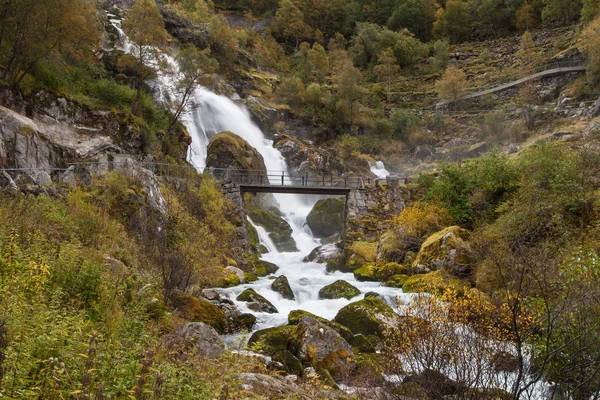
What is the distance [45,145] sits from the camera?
1688 cm

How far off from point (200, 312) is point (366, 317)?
4316 mm

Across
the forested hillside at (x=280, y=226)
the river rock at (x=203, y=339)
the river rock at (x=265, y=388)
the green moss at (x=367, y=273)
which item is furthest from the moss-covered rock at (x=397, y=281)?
the river rock at (x=265, y=388)

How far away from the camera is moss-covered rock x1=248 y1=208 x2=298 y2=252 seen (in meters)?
29.0

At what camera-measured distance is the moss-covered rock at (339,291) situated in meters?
16.1

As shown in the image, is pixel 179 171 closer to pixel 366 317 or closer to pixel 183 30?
pixel 366 317

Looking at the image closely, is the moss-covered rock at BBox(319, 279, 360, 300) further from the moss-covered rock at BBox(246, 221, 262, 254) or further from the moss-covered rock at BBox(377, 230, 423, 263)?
the moss-covered rock at BBox(246, 221, 262, 254)

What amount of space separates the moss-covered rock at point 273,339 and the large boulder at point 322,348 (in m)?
0.26

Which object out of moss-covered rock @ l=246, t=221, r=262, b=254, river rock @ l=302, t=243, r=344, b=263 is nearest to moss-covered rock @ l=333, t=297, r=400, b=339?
river rock @ l=302, t=243, r=344, b=263

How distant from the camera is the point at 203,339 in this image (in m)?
7.96

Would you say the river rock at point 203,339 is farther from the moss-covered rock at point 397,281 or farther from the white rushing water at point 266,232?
the moss-covered rock at point 397,281

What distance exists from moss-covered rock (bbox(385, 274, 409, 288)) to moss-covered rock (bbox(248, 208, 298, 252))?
11219mm

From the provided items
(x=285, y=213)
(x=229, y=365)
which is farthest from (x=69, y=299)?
(x=285, y=213)

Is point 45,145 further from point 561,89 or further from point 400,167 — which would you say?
point 561,89

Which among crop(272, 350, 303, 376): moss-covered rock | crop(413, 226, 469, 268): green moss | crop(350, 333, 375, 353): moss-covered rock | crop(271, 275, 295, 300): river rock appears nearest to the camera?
crop(272, 350, 303, 376): moss-covered rock
